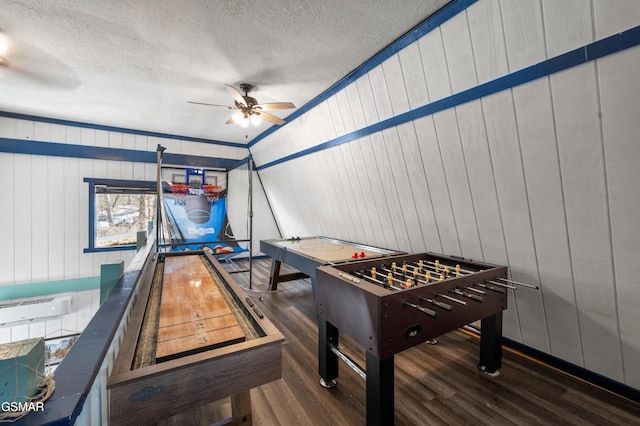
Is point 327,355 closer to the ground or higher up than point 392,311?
closer to the ground

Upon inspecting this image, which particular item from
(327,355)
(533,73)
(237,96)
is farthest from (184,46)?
(327,355)

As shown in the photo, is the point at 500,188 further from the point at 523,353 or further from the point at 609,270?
the point at 523,353

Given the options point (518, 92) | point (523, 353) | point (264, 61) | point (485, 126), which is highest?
point (264, 61)

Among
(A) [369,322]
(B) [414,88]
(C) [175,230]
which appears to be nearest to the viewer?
(A) [369,322]

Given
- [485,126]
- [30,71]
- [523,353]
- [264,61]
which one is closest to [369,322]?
[485,126]

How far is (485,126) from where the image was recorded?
6.73 feet

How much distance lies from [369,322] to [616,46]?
202 centimetres

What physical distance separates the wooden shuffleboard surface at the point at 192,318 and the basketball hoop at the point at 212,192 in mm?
3783

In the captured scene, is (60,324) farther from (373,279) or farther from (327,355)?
(373,279)

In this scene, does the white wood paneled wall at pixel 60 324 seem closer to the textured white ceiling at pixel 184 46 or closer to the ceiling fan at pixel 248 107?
the textured white ceiling at pixel 184 46

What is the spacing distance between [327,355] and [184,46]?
2967mm

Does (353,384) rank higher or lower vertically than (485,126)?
lower

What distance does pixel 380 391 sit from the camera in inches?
59.3

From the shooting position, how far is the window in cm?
484
